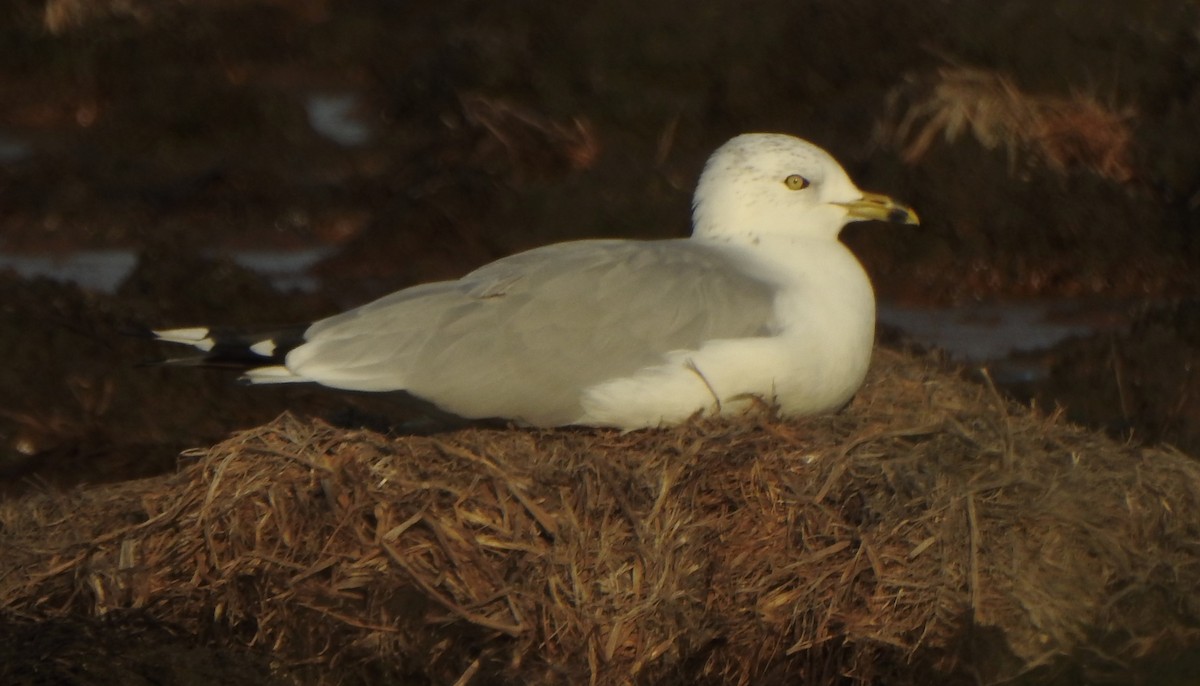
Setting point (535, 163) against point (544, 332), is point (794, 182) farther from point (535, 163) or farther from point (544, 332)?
point (535, 163)

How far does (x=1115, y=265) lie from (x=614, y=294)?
5.95 meters

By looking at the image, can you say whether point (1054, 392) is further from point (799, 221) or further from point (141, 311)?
point (141, 311)

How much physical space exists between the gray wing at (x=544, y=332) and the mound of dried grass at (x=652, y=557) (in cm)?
17

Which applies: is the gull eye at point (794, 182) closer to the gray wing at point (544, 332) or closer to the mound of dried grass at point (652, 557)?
the gray wing at point (544, 332)

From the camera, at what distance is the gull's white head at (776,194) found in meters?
6.38

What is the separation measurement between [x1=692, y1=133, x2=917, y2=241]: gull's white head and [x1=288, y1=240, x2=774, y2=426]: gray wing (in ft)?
1.16

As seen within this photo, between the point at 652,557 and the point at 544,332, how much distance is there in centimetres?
99

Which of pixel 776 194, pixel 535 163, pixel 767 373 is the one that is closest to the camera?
pixel 767 373

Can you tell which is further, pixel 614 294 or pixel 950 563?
pixel 614 294

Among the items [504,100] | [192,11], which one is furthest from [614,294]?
[192,11]

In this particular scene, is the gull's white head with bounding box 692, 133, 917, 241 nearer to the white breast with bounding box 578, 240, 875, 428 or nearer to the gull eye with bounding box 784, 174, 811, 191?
the gull eye with bounding box 784, 174, 811, 191

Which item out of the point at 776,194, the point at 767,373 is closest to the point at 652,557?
the point at 767,373

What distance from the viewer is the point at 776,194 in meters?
6.38

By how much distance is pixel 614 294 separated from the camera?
593 cm
